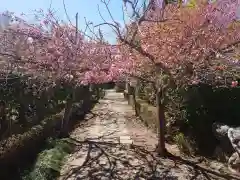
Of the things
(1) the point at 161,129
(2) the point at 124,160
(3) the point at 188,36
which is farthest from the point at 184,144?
(3) the point at 188,36

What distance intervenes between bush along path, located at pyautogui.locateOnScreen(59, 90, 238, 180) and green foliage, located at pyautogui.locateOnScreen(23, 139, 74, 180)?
0.20 metres

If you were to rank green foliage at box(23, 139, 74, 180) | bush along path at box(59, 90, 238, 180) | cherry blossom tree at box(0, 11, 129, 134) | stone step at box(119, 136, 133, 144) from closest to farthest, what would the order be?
1. green foliage at box(23, 139, 74, 180)
2. bush along path at box(59, 90, 238, 180)
3. cherry blossom tree at box(0, 11, 129, 134)
4. stone step at box(119, 136, 133, 144)

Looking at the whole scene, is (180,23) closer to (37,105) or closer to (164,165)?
(164,165)

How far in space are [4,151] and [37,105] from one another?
6655 mm

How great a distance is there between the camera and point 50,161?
912cm

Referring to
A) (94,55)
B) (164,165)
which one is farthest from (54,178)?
(94,55)

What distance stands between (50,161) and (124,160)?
223 cm

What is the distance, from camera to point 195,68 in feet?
29.6

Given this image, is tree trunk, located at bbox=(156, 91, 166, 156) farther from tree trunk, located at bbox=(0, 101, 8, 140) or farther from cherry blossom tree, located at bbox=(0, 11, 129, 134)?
tree trunk, located at bbox=(0, 101, 8, 140)

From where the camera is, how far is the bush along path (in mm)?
8688

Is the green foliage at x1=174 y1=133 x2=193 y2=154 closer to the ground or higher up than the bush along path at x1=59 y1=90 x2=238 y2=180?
higher up

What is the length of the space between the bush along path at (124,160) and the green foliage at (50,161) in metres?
0.20

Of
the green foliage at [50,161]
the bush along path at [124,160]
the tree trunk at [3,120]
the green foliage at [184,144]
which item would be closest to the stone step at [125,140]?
the bush along path at [124,160]

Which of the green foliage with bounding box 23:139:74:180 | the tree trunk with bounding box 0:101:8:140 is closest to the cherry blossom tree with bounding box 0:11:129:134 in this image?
the tree trunk with bounding box 0:101:8:140
